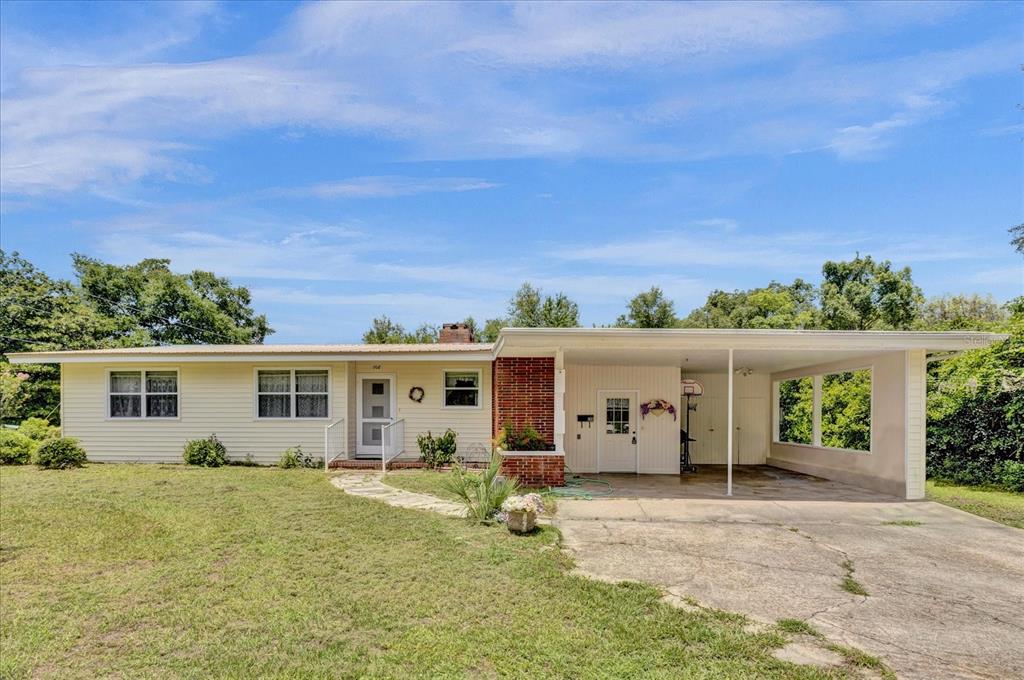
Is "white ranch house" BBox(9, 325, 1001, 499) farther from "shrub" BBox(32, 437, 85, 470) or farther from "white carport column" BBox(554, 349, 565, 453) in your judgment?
"shrub" BBox(32, 437, 85, 470)

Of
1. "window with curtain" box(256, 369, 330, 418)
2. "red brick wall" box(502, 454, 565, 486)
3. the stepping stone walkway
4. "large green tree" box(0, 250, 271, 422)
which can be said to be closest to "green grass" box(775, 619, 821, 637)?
the stepping stone walkway

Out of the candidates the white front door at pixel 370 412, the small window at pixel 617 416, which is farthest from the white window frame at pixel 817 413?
the white front door at pixel 370 412

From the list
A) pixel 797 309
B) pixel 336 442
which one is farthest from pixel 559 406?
pixel 797 309

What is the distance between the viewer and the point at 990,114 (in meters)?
12.4

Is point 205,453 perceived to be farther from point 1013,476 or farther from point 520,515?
point 1013,476

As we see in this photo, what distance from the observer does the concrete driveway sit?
13.6 feet

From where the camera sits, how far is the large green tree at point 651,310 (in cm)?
3516

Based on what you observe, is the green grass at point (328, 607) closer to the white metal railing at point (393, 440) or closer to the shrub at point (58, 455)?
the white metal railing at point (393, 440)

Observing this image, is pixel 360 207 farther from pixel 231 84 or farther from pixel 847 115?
pixel 847 115

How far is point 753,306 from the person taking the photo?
34.1 meters

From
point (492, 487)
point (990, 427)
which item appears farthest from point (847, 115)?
point (492, 487)

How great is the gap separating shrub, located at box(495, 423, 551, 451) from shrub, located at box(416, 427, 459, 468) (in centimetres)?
284

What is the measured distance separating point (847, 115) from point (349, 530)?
508 inches

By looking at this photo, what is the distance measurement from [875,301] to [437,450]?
23099mm
